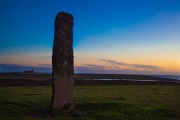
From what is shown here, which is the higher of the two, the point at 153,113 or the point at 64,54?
the point at 64,54

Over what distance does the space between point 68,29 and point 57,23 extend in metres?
1.00

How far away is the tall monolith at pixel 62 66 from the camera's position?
16.9 meters

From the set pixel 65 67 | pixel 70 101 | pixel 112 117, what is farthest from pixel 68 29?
pixel 112 117

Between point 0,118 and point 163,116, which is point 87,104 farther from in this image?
point 0,118

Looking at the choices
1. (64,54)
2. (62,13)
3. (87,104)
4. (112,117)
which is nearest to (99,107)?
(87,104)

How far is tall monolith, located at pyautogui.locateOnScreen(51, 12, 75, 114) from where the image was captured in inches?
664

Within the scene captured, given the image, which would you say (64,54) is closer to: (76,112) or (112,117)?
(76,112)

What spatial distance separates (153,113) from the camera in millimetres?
15719

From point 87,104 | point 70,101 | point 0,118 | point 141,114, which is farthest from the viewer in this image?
point 87,104

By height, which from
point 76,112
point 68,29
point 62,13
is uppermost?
point 62,13

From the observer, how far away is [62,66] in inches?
682

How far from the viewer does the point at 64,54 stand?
1744 cm

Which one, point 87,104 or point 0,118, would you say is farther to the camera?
point 87,104

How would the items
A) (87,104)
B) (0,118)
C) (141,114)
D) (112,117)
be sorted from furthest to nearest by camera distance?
(87,104) < (141,114) < (112,117) < (0,118)
